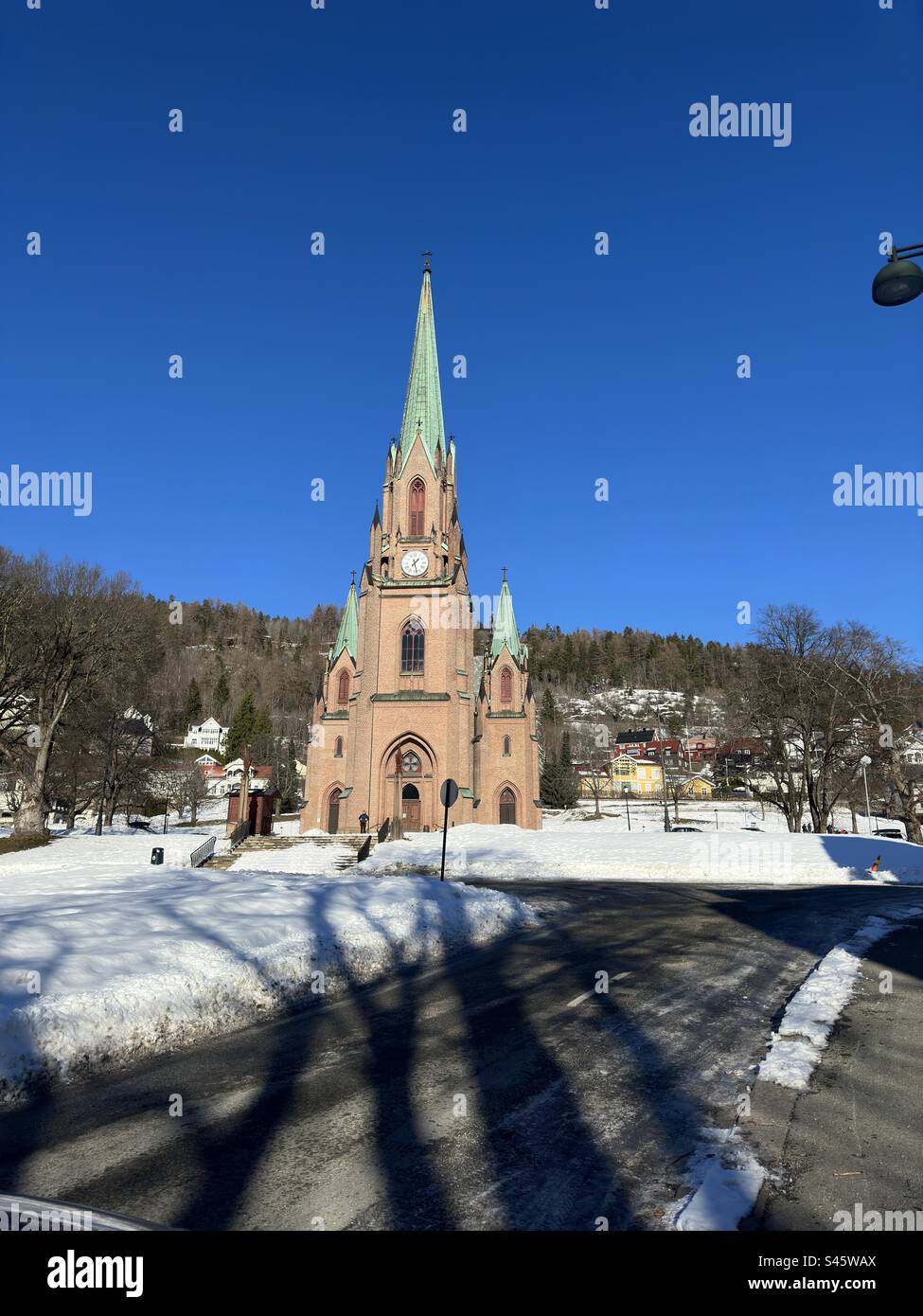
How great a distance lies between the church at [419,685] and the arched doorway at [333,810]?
69 mm

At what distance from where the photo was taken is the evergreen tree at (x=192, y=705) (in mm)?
125312

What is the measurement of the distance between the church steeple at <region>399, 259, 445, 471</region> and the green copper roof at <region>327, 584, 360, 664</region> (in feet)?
33.9

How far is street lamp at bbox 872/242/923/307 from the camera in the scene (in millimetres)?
7938

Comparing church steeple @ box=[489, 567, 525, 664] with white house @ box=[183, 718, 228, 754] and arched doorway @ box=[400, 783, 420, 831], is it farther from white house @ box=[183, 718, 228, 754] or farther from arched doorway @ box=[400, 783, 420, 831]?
white house @ box=[183, 718, 228, 754]

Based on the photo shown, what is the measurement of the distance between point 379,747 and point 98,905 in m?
30.5

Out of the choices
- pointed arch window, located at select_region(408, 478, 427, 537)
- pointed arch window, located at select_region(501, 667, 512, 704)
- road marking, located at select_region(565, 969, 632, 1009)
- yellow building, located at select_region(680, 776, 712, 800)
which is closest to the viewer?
road marking, located at select_region(565, 969, 632, 1009)

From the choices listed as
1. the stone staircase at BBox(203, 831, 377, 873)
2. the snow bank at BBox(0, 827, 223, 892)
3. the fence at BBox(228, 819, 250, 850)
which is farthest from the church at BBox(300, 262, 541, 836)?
the snow bank at BBox(0, 827, 223, 892)

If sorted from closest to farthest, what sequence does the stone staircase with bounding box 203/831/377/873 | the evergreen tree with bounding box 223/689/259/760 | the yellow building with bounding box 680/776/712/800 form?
the stone staircase with bounding box 203/831/377/873 → the yellow building with bounding box 680/776/712/800 → the evergreen tree with bounding box 223/689/259/760

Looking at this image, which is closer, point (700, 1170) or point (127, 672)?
point (700, 1170)

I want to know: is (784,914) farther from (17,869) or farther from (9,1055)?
(17,869)
